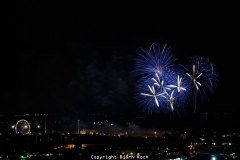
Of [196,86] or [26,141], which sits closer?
[196,86]

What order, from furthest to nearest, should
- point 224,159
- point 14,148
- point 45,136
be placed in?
point 45,136, point 14,148, point 224,159

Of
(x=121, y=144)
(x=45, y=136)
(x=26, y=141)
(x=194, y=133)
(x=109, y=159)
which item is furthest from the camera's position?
(x=194, y=133)

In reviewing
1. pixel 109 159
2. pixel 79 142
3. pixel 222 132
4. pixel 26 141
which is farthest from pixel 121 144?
pixel 109 159

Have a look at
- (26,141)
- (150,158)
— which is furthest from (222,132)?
(150,158)

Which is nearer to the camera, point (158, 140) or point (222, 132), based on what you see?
point (158, 140)

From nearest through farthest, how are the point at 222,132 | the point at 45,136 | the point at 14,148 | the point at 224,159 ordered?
the point at 224,159 → the point at 14,148 → the point at 45,136 → the point at 222,132

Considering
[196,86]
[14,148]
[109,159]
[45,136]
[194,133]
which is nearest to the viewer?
[109,159]

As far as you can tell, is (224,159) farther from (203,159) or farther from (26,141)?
(26,141)

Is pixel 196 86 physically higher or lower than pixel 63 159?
higher

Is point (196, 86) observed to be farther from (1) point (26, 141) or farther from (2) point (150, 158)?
(1) point (26, 141)
